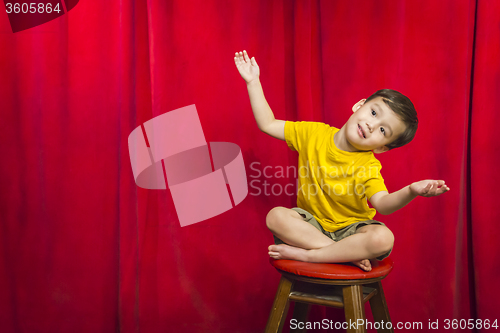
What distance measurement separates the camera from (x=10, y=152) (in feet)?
3.87

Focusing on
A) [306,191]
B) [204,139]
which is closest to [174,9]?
[204,139]

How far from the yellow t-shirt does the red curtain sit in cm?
23

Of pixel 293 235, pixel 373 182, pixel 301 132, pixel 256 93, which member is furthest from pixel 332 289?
pixel 256 93

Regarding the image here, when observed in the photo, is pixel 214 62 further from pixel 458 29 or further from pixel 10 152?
pixel 458 29

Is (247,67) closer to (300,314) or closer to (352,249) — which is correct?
(352,249)

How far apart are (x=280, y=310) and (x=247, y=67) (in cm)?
63

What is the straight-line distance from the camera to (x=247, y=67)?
3.42 feet

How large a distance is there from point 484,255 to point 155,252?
1.06 metres

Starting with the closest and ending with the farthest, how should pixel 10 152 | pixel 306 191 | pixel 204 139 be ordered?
pixel 306 191
pixel 10 152
pixel 204 139

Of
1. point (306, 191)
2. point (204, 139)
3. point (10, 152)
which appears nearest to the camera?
point (306, 191)

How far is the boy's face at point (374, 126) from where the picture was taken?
3.03ft

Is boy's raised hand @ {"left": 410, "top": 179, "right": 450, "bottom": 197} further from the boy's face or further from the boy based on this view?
the boy's face

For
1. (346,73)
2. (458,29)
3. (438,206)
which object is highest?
(458,29)

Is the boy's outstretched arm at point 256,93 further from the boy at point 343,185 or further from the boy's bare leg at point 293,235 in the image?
the boy's bare leg at point 293,235
